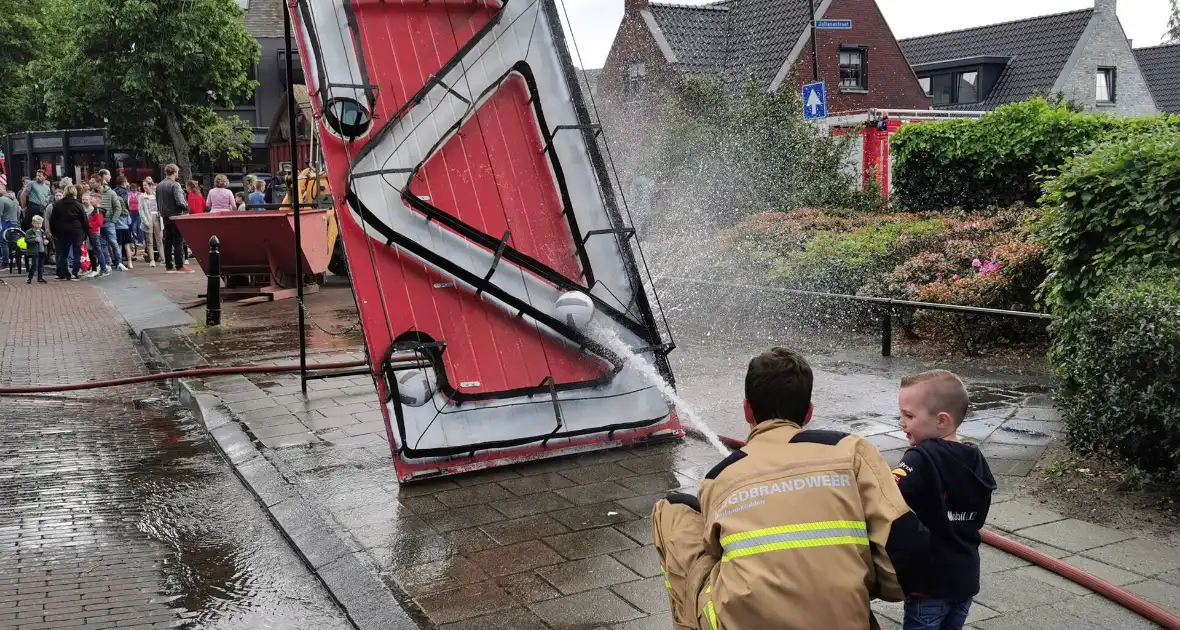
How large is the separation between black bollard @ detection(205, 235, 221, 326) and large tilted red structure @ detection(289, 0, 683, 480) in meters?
5.80

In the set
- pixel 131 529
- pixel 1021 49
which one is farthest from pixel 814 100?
pixel 1021 49

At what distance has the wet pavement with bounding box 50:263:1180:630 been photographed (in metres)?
4.16

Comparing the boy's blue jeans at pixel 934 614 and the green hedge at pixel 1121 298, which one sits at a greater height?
the green hedge at pixel 1121 298

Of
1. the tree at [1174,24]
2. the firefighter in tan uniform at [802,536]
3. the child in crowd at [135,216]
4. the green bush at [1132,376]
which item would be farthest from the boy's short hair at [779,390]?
the tree at [1174,24]

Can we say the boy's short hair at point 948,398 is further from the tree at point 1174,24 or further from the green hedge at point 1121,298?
the tree at point 1174,24

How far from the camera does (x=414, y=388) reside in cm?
585

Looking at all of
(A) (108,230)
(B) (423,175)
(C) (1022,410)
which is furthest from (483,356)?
(A) (108,230)

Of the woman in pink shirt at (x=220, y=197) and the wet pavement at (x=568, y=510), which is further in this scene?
the woman in pink shirt at (x=220, y=197)

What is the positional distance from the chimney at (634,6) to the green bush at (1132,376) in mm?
25043

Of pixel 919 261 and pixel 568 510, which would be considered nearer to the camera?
pixel 568 510

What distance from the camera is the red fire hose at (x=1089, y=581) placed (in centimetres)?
380

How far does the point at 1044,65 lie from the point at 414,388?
1494 inches

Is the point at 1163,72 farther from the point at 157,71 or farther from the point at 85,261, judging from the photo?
the point at 85,261

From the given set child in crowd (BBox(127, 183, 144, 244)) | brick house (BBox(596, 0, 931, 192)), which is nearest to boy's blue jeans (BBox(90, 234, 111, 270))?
child in crowd (BBox(127, 183, 144, 244))
